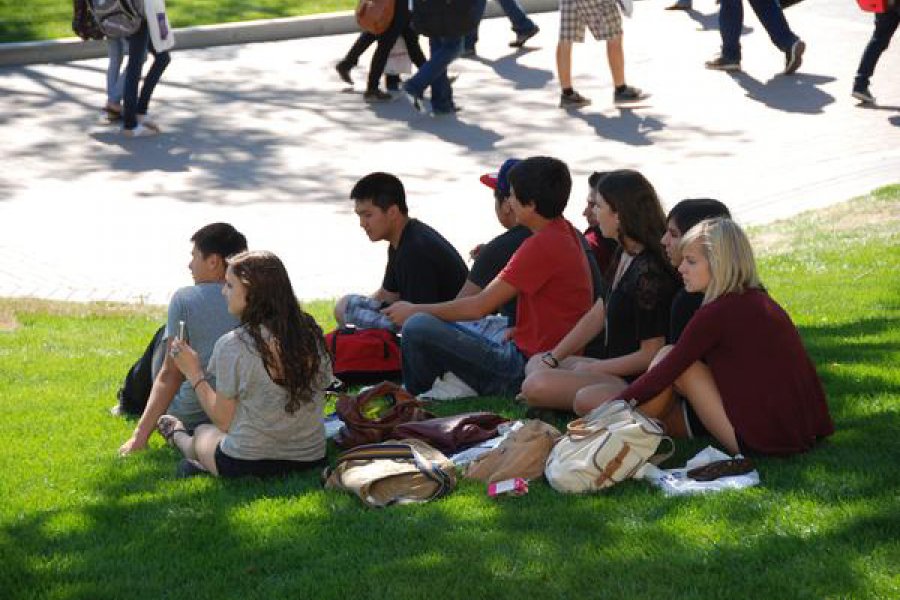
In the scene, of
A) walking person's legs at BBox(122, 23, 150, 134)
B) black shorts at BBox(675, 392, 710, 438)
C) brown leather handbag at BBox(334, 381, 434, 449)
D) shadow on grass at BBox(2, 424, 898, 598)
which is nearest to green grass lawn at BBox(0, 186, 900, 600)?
shadow on grass at BBox(2, 424, 898, 598)

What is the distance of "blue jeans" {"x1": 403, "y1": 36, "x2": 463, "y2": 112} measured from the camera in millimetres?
14867

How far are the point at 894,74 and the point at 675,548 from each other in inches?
468

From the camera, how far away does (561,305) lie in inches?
296

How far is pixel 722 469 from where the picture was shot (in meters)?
5.84

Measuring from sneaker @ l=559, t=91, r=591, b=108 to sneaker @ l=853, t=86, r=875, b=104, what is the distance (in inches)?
103

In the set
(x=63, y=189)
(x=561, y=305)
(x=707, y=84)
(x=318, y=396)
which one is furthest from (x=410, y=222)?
(x=707, y=84)

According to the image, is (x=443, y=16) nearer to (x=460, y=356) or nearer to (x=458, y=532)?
(x=460, y=356)

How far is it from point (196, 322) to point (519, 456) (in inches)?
68.2

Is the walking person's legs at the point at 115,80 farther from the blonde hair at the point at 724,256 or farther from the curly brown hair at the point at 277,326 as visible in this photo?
the blonde hair at the point at 724,256

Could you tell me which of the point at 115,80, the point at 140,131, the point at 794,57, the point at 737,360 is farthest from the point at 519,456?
the point at 794,57

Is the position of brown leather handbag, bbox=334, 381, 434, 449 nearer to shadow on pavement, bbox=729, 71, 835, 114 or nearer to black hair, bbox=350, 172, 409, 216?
black hair, bbox=350, 172, 409, 216

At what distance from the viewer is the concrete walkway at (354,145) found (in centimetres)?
1215

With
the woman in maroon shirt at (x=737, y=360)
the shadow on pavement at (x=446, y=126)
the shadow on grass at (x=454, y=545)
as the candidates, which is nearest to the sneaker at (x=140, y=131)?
the shadow on pavement at (x=446, y=126)

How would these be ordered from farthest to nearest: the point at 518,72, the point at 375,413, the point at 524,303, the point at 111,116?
1. the point at 518,72
2. the point at 111,116
3. the point at 524,303
4. the point at 375,413
